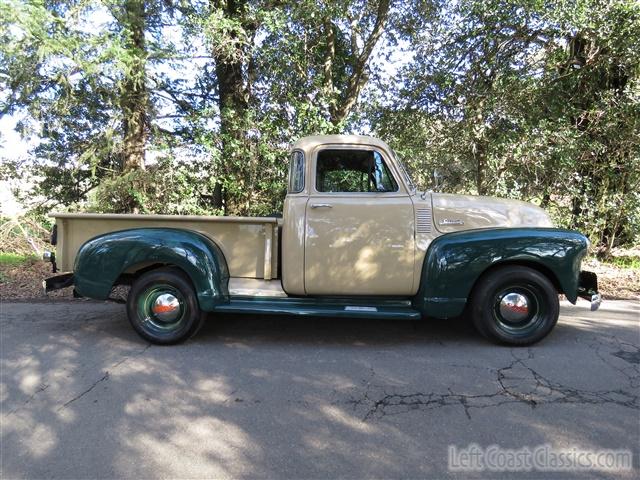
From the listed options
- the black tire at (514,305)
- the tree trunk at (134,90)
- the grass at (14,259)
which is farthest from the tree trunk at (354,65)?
the grass at (14,259)

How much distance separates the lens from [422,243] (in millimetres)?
4262

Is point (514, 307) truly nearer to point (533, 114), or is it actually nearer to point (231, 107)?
point (533, 114)

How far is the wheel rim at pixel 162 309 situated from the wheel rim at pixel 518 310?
2.99 meters

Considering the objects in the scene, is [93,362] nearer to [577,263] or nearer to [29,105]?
[577,263]

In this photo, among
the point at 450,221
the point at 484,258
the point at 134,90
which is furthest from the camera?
the point at 134,90

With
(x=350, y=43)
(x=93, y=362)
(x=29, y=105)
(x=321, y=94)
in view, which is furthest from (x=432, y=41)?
(x=93, y=362)

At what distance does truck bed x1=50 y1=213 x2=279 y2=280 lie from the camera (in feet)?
14.5

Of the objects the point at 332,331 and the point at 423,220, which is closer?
the point at 423,220

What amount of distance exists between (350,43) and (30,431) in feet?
26.6

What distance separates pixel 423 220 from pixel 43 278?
20.7ft

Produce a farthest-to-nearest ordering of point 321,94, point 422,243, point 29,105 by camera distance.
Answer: point 321,94 → point 29,105 → point 422,243

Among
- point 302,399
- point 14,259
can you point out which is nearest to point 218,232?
point 302,399

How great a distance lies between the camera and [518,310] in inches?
166

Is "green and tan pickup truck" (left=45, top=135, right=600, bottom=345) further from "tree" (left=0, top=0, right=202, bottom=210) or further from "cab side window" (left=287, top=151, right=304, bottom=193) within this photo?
"tree" (left=0, top=0, right=202, bottom=210)
